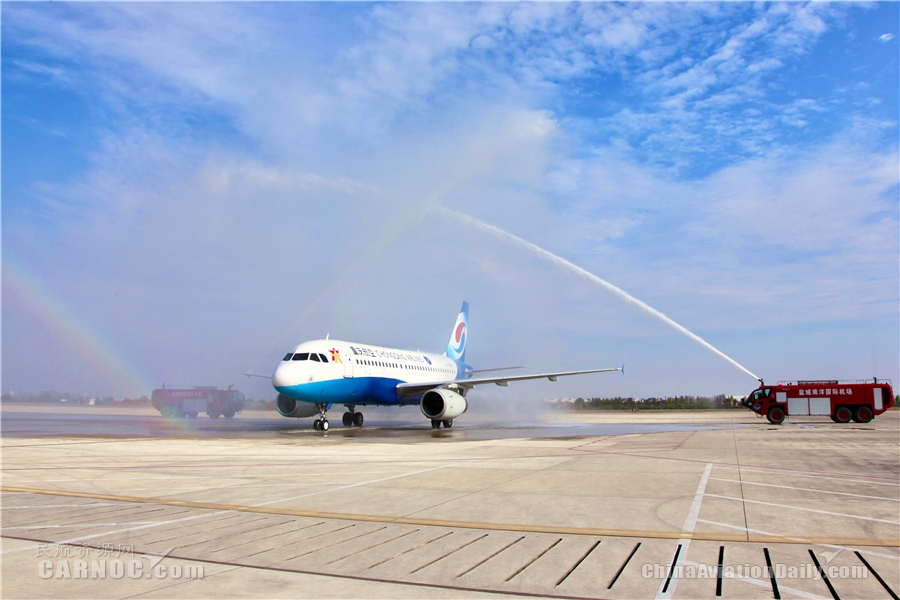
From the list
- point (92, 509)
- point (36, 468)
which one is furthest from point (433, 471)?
point (36, 468)

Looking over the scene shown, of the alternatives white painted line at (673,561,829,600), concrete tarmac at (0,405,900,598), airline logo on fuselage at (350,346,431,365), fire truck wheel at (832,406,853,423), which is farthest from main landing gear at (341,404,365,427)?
white painted line at (673,561,829,600)

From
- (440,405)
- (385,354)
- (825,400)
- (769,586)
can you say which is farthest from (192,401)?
(769,586)

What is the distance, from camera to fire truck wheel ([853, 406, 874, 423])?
36.4 meters

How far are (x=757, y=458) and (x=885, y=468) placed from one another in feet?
9.15

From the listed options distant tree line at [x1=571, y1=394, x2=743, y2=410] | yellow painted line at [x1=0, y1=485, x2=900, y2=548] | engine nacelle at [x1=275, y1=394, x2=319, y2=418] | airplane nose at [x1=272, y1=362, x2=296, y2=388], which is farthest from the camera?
distant tree line at [x1=571, y1=394, x2=743, y2=410]

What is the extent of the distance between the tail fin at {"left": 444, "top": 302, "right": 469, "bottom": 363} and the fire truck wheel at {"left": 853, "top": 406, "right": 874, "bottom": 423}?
Answer: 2709 cm

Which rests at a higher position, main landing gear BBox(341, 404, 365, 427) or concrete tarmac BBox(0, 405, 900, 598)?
concrete tarmac BBox(0, 405, 900, 598)

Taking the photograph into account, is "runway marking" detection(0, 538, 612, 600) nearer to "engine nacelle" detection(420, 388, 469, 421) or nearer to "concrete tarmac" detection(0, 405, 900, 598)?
"concrete tarmac" detection(0, 405, 900, 598)

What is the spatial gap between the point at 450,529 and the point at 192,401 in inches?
2043

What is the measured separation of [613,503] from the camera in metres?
8.95

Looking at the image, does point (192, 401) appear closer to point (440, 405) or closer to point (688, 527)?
point (440, 405)

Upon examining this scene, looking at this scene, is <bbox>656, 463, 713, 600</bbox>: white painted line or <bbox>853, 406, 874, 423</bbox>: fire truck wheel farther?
<bbox>853, 406, 874, 423</bbox>: fire truck wheel

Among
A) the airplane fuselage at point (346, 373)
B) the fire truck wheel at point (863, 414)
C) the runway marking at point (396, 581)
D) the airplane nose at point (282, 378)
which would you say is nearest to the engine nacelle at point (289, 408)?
the airplane fuselage at point (346, 373)

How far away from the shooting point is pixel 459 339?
49.5 m
